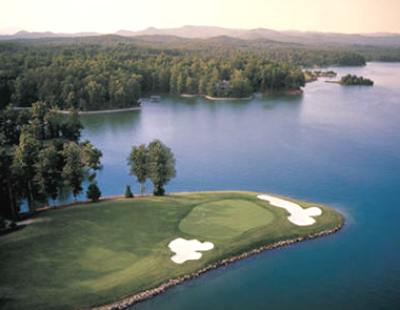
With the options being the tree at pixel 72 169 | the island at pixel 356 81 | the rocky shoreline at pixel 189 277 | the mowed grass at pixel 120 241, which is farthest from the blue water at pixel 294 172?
the island at pixel 356 81

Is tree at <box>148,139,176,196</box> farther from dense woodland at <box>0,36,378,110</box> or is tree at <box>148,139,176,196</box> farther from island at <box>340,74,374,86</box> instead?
island at <box>340,74,374,86</box>

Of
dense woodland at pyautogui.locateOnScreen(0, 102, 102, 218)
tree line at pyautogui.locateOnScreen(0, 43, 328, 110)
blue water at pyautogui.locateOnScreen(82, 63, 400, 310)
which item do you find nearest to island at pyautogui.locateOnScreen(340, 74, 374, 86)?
blue water at pyautogui.locateOnScreen(82, 63, 400, 310)

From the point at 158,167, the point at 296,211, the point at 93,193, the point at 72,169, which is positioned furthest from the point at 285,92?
the point at 72,169

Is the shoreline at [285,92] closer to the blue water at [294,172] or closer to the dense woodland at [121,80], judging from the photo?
the dense woodland at [121,80]

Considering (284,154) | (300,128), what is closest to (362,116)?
(300,128)

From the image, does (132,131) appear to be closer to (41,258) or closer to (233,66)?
(41,258)
